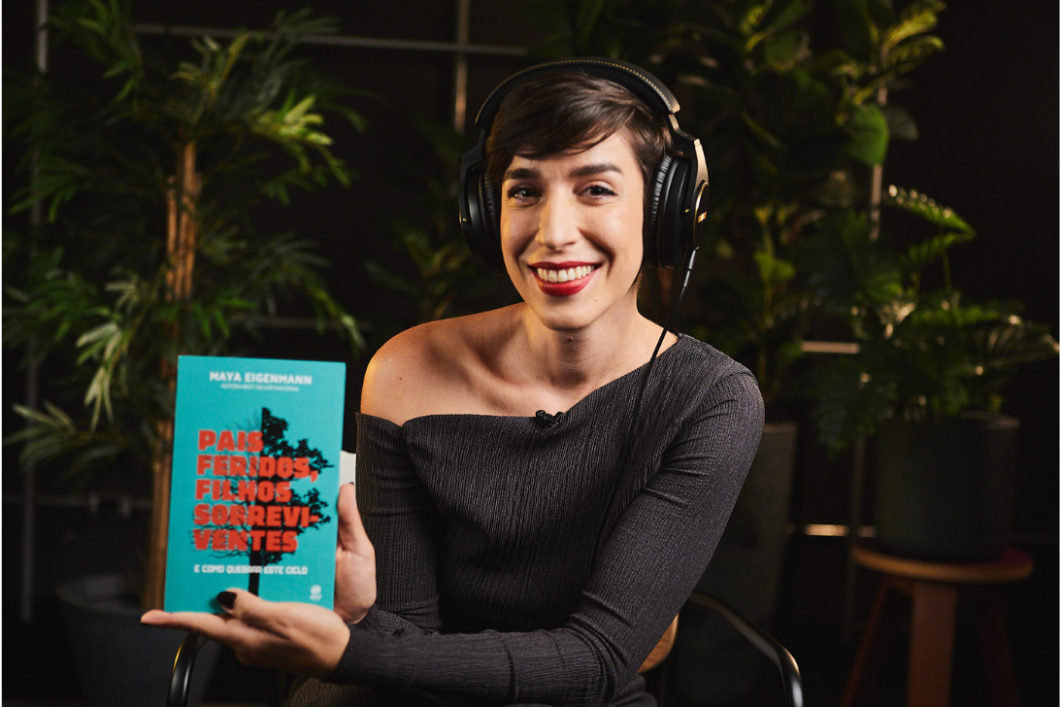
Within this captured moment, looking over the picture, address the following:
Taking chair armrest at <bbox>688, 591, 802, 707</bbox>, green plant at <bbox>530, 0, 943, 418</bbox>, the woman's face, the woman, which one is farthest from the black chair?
green plant at <bbox>530, 0, 943, 418</bbox>

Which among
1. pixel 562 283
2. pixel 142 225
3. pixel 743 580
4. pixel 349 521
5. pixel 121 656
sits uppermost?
pixel 142 225

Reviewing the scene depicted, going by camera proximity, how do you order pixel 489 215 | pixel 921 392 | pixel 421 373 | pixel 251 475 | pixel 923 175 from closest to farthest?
pixel 251 475 < pixel 489 215 < pixel 421 373 < pixel 921 392 < pixel 923 175

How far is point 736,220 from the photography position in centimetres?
269

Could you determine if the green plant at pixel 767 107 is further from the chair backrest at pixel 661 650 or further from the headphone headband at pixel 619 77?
the headphone headband at pixel 619 77

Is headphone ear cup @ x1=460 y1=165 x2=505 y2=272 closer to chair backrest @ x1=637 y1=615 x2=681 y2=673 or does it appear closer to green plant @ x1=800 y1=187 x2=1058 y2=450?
chair backrest @ x1=637 y1=615 x2=681 y2=673

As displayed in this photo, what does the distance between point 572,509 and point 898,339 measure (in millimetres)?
1309

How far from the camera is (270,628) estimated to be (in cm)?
73

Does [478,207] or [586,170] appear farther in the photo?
[478,207]

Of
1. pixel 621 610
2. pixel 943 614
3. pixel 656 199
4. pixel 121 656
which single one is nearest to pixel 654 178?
pixel 656 199

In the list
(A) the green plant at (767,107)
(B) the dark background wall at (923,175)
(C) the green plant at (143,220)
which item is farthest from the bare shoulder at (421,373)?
(B) the dark background wall at (923,175)

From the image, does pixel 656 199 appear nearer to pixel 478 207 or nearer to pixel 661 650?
pixel 478 207

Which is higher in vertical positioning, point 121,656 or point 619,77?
point 619,77

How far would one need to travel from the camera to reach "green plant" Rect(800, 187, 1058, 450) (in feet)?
6.73

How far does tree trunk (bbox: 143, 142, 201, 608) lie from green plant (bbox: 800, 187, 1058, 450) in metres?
1.61
